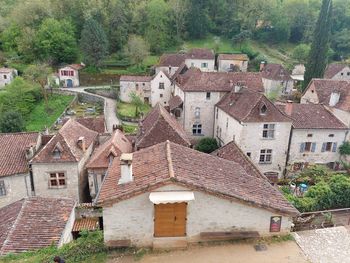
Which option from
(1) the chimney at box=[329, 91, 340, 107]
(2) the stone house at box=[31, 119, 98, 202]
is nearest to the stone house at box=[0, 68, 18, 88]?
(2) the stone house at box=[31, 119, 98, 202]

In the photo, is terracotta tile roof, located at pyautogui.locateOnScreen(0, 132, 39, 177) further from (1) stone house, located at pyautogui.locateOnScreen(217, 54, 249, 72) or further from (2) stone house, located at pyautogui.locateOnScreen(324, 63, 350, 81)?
(2) stone house, located at pyautogui.locateOnScreen(324, 63, 350, 81)

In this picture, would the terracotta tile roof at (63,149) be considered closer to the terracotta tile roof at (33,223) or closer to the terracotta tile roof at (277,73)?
the terracotta tile roof at (33,223)

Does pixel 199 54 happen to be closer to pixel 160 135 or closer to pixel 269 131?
pixel 269 131

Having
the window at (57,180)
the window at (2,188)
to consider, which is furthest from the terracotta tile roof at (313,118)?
the window at (2,188)

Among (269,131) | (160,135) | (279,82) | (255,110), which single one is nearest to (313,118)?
(269,131)

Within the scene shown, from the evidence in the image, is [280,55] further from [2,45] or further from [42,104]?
[2,45]

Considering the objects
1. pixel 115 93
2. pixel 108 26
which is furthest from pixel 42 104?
pixel 108 26
